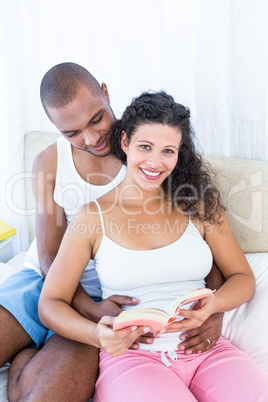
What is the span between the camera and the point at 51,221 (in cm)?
163

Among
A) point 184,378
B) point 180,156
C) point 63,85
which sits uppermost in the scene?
point 63,85

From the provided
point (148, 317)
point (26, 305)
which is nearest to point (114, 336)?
point (148, 317)

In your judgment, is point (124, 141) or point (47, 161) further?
point (47, 161)

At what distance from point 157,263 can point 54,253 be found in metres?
0.48

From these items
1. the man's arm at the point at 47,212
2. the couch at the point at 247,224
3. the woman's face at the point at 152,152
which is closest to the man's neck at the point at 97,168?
the man's arm at the point at 47,212

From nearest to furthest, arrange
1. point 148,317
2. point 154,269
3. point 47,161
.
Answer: point 148,317 → point 154,269 → point 47,161

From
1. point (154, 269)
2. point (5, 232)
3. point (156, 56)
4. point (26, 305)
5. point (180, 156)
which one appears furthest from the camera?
point (5, 232)

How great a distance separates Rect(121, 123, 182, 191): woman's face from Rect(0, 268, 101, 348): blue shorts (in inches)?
21.5

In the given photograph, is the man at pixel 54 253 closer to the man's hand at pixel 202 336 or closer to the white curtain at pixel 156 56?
the man's hand at pixel 202 336

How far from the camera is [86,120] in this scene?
1426 millimetres

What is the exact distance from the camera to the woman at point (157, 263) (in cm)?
114

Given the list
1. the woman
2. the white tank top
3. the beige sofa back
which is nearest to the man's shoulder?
the woman

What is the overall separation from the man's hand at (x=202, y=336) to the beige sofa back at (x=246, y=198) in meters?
0.38

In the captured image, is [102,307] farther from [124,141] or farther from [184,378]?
[124,141]
